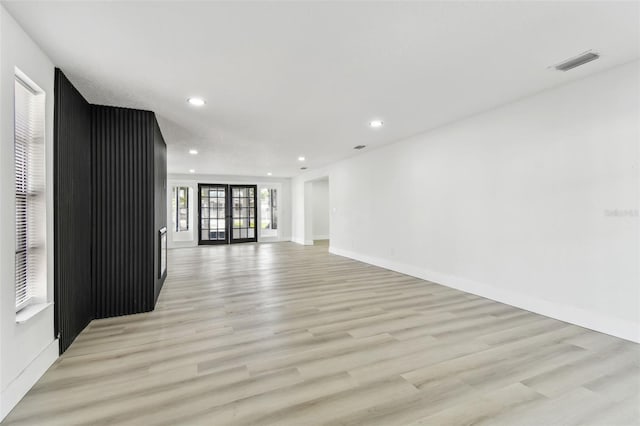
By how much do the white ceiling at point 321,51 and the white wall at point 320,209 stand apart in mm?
6923

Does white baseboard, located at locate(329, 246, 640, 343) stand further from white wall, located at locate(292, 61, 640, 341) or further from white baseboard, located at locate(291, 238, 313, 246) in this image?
white baseboard, located at locate(291, 238, 313, 246)

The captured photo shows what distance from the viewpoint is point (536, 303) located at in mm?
3451

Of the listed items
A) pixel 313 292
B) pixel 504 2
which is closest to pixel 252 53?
pixel 504 2

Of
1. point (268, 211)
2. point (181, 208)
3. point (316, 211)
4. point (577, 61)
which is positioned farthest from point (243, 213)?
point (577, 61)

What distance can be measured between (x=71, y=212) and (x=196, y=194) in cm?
740

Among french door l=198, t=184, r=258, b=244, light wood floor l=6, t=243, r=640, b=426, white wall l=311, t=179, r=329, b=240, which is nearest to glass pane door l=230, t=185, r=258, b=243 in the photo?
french door l=198, t=184, r=258, b=244

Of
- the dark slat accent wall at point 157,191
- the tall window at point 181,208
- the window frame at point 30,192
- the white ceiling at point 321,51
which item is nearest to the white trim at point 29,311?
the window frame at point 30,192

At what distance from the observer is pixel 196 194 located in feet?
32.5

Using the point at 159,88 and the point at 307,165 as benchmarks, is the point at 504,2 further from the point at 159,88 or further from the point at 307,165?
the point at 307,165

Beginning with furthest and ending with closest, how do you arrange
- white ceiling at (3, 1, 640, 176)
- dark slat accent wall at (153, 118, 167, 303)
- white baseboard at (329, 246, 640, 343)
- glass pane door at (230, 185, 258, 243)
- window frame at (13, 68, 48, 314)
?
glass pane door at (230, 185, 258, 243), dark slat accent wall at (153, 118, 167, 303), white baseboard at (329, 246, 640, 343), window frame at (13, 68, 48, 314), white ceiling at (3, 1, 640, 176)

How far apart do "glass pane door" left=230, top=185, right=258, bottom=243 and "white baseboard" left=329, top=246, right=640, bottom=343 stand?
267 inches

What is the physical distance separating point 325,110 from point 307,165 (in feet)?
15.1

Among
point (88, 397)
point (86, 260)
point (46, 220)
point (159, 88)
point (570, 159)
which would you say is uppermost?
point (159, 88)

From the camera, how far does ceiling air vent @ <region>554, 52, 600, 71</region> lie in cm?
258
